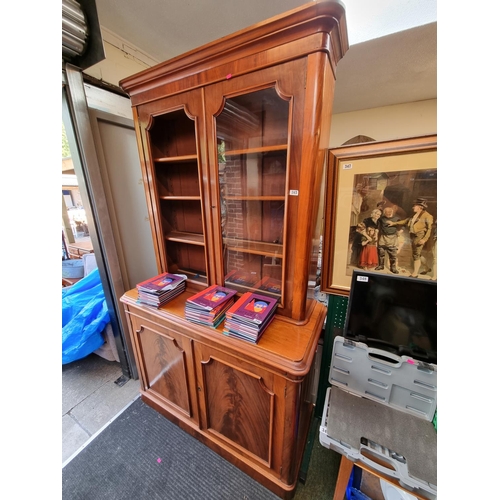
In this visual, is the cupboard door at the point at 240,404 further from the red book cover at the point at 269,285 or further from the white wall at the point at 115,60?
the white wall at the point at 115,60

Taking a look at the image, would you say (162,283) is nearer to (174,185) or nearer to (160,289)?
(160,289)

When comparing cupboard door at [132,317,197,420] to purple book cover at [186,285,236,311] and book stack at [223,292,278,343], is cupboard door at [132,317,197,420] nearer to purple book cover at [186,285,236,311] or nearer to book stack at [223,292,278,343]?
purple book cover at [186,285,236,311]

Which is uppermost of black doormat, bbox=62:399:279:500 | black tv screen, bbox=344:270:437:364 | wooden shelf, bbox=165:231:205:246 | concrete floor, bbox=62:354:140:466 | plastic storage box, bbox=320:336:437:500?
wooden shelf, bbox=165:231:205:246

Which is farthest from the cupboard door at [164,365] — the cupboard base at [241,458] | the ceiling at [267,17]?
the ceiling at [267,17]

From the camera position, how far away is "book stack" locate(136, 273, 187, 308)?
121 centimetres

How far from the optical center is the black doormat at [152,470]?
43.5 inches

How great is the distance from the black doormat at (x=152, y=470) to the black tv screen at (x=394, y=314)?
1053 mm

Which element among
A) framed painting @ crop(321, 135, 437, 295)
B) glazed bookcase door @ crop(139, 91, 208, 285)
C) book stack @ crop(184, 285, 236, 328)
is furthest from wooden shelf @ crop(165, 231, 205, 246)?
framed painting @ crop(321, 135, 437, 295)

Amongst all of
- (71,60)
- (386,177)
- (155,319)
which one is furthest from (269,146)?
(71,60)

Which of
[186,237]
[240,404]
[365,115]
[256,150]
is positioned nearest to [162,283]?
[186,237]

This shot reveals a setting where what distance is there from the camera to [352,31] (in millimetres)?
1277

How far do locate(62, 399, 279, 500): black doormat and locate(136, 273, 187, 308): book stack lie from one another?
96 cm

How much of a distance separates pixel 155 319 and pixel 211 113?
1.20 meters

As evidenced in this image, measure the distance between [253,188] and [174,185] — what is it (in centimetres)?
67
